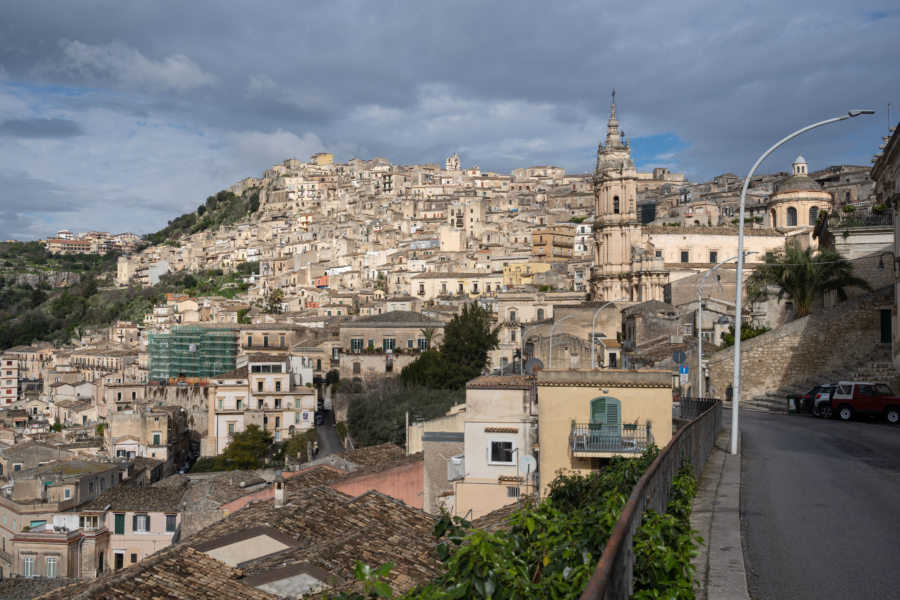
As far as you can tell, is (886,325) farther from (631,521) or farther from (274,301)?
(274,301)

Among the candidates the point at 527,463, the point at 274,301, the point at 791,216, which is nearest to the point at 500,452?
the point at 527,463

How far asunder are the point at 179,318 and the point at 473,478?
332ft

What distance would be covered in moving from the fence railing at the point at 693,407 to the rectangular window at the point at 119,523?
2713cm

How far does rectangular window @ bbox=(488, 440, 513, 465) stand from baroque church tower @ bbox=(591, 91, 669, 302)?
4056cm

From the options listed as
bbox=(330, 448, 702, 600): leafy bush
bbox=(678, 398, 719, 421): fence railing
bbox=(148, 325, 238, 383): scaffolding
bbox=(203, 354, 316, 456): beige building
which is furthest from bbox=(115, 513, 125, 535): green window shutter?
bbox=(148, 325, 238, 383): scaffolding

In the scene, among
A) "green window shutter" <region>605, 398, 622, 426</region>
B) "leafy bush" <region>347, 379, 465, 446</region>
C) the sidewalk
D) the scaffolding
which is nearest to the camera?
the sidewalk

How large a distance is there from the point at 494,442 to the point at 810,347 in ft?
54.8

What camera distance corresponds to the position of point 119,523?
125 feet

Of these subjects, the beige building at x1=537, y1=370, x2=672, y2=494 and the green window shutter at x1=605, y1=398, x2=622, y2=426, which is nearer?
the beige building at x1=537, y1=370, x2=672, y2=494

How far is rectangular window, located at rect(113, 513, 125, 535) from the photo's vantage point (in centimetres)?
3794

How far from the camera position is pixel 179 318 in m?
115

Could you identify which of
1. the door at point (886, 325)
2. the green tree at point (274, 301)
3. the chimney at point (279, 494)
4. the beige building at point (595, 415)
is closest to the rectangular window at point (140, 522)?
the chimney at point (279, 494)

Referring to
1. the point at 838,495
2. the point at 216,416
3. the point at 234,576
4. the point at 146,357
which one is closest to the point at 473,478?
the point at 234,576

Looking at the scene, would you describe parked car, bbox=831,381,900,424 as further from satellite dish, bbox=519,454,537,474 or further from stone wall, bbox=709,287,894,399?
satellite dish, bbox=519,454,537,474
